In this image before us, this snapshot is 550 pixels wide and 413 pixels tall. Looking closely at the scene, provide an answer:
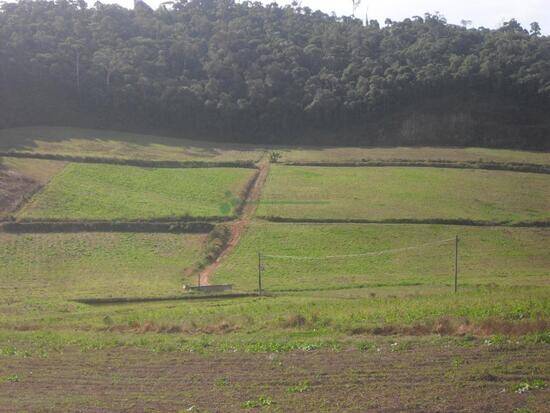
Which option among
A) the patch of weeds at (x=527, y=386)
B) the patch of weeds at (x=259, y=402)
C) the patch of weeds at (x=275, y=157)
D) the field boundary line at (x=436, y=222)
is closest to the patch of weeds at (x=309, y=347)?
the patch of weeds at (x=259, y=402)

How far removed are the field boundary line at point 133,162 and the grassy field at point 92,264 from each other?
1981 centimetres

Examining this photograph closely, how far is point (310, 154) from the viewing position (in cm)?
8175

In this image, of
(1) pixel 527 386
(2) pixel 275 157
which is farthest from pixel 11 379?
(2) pixel 275 157

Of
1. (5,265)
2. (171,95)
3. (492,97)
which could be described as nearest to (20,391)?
(5,265)

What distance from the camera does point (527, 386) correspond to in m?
17.8

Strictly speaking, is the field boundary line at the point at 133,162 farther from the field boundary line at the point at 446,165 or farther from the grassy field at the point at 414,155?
the grassy field at the point at 414,155

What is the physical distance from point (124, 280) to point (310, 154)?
40.2 m

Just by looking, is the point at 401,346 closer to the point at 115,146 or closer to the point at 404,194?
the point at 404,194

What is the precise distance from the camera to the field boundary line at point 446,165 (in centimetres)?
7294

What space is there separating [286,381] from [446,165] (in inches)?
2295

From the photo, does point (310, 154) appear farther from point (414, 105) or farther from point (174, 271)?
point (174, 271)

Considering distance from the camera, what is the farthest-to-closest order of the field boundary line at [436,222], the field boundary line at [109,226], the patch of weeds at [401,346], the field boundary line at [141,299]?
the field boundary line at [436,222] → the field boundary line at [109,226] → the field boundary line at [141,299] → the patch of weeds at [401,346]

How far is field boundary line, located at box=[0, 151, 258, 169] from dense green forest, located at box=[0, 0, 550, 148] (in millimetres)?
16242

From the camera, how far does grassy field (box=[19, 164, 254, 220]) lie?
57.2 meters
